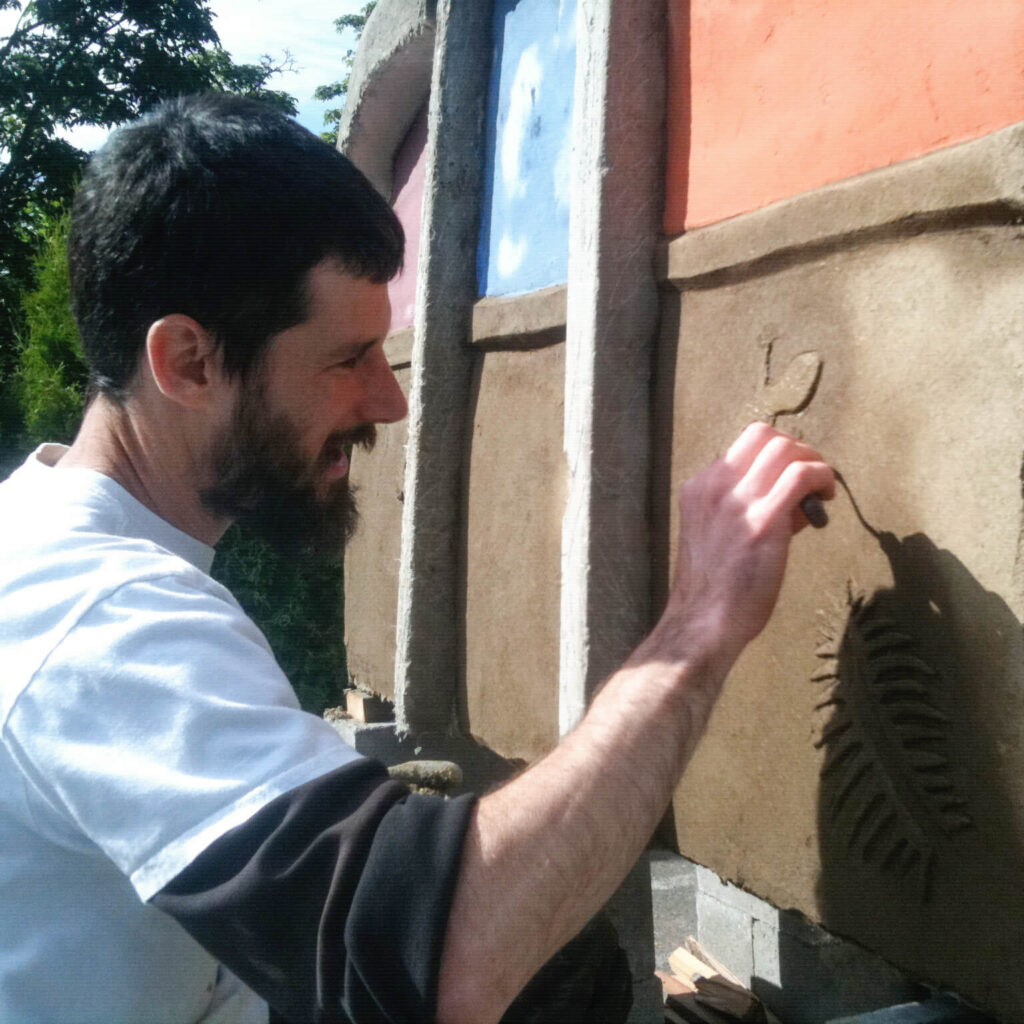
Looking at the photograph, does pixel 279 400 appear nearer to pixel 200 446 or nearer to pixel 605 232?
pixel 200 446

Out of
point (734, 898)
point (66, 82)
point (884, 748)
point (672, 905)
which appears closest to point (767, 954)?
point (734, 898)

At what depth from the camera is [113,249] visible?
1.51 meters

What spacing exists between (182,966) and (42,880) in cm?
19

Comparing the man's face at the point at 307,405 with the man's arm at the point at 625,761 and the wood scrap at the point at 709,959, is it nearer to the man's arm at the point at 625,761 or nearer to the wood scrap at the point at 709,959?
A: the man's arm at the point at 625,761

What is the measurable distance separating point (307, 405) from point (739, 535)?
0.64 meters

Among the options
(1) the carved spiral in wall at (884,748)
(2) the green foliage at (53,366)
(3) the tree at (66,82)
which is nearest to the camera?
(1) the carved spiral in wall at (884,748)

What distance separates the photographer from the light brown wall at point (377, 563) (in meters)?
2.94

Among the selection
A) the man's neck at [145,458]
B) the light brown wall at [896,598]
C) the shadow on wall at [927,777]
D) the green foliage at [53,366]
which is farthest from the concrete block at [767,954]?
the green foliage at [53,366]

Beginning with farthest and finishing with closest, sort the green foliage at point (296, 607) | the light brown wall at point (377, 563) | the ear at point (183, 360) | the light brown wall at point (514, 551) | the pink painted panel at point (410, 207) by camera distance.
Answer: the green foliage at point (296, 607), the pink painted panel at point (410, 207), the light brown wall at point (377, 563), the light brown wall at point (514, 551), the ear at point (183, 360)

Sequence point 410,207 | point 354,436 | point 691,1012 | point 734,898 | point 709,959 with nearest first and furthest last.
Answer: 1. point 354,436
2. point 691,1012
3. point 410,207
4. point 734,898
5. point 709,959

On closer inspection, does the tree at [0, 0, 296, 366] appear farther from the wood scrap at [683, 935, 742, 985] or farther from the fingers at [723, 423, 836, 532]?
the fingers at [723, 423, 836, 532]

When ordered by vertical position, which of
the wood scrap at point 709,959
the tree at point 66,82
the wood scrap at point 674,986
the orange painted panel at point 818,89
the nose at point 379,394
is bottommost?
the wood scrap at point 709,959

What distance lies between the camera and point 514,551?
2.20m

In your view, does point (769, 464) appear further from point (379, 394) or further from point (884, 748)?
point (379, 394)
